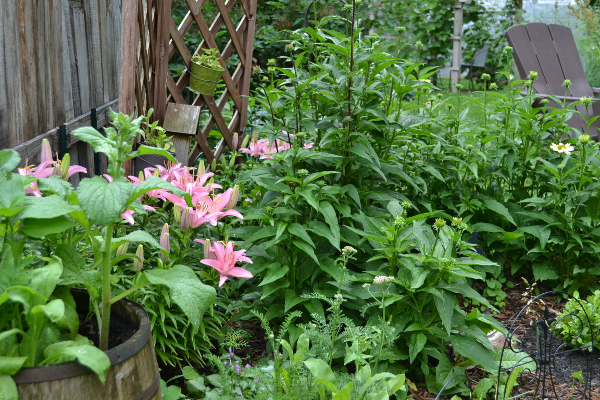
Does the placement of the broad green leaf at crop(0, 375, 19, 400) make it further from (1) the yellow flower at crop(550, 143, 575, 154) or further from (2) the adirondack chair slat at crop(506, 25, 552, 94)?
(2) the adirondack chair slat at crop(506, 25, 552, 94)

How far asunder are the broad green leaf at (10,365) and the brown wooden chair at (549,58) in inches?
195

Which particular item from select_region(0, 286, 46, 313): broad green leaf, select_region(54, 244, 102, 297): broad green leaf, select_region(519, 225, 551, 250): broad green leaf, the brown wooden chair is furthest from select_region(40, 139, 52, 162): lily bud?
the brown wooden chair

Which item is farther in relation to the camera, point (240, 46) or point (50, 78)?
point (240, 46)

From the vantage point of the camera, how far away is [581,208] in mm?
2898

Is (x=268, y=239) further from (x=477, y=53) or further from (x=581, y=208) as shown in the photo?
(x=477, y=53)

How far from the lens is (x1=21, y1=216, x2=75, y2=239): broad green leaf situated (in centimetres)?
119

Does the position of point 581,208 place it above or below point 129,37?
below

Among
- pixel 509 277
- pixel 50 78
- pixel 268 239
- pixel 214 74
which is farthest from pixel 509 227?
pixel 50 78

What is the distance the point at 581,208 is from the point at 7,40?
2.83m

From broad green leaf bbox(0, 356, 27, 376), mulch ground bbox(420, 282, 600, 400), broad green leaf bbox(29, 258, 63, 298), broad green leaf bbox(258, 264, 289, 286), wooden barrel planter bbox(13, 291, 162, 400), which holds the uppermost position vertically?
broad green leaf bbox(29, 258, 63, 298)

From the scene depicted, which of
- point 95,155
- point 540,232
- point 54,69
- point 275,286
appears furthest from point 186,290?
point 540,232

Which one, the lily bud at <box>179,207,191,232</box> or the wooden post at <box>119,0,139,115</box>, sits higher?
the wooden post at <box>119,0,139,115</box>

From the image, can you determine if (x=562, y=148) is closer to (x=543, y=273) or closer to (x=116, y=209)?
(x=543, y=273)

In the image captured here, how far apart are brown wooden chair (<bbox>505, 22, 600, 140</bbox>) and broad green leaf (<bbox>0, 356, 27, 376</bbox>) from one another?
4.95 meters
